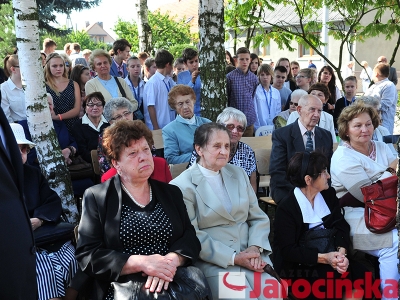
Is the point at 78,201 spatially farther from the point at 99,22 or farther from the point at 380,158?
the point at 99,22

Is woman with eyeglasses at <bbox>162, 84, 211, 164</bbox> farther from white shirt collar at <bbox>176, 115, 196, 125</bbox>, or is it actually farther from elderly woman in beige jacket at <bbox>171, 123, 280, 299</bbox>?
elderly woman in beige jacket at <bbox>171, 123, 280, 299</bbox>

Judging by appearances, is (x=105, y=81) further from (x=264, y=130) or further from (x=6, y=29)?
(x=6, y=29)

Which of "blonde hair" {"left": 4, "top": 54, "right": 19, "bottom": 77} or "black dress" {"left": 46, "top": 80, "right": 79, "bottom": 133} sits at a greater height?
"blonde hair" {"left": 4, "top": 54, "right": 19, "bottom": 77}

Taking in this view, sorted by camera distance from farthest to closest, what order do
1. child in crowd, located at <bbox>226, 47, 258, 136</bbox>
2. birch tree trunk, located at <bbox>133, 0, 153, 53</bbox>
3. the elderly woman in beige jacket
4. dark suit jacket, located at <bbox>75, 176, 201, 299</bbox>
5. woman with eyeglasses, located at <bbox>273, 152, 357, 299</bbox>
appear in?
birch tree trunk, located at <bbox>133, 0, 153, 53</bbox>, child in crowd, located at <bbox>226, 47, 258, 136</bbox>, woman with eyeglasses, located at <bbox>273, 152, 357, 299</bbox>, the elderly woman in beige jacket, dark suit jacket, located at <bbox>75, 176, 201, 299</bbox>

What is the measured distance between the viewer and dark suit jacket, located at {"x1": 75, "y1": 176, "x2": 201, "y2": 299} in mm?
3100

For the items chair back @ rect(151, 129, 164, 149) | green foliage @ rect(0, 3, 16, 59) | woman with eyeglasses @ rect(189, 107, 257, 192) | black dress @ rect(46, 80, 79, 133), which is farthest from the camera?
green foliage @ rect(0, 3, 16, 59)

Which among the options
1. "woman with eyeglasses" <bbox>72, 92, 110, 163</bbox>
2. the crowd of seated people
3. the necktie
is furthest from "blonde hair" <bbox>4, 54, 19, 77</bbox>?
the necktie

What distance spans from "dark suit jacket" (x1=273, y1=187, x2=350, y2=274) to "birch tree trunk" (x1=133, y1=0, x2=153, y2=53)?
7.91 m

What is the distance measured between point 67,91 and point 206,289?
172 inches

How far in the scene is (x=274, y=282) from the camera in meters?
3.59

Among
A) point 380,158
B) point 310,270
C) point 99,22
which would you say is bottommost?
point 310,270

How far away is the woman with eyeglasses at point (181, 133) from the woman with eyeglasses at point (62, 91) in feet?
5.38

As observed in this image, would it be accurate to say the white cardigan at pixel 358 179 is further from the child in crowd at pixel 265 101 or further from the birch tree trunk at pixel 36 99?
the child in crowd at pixel 265 101

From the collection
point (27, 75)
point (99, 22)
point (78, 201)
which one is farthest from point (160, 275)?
point (99, 22)
